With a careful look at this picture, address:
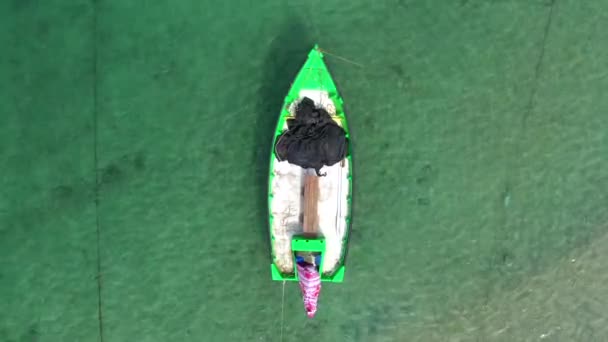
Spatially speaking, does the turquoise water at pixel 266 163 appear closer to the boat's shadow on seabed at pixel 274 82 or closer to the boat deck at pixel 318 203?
the boat's shadow on seabed at pixel 274 82

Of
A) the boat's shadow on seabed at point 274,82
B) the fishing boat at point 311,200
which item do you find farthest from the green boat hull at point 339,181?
the boat's shadow on seabed at point 274,82

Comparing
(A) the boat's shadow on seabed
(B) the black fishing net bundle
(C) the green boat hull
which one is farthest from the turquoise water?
(B) the black fishing net bundle

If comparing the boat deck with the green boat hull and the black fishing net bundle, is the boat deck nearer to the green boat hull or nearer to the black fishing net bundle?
the green boat hull

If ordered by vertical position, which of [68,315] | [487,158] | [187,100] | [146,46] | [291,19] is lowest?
[68,315]

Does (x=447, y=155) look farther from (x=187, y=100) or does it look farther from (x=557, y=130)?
(x=187, y=100)

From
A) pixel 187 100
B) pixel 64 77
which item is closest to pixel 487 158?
pixel 187 100

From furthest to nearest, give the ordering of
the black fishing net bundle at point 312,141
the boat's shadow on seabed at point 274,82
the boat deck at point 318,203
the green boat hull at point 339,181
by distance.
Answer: the boat's shadow on seabed at point 274,82 → the boat deck at point 318,203 → the green boat hull at point 339,181 → the black fishing net bundle at point 312,141
